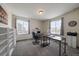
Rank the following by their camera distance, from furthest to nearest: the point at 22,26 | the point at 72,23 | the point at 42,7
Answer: the point at 22,26 → the point at 72,23 → the point at 42,7

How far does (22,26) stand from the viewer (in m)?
7.00

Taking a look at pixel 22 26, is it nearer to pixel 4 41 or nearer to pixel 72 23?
pixel 72 23

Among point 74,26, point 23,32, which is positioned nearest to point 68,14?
point 74,26

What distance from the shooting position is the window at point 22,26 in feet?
21.5

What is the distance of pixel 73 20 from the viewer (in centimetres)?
470

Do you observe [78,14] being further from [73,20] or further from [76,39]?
[76,39]

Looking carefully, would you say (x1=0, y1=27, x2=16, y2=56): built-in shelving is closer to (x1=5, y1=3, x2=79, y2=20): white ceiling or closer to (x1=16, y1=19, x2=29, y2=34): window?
(x1=5, y1=3, x2=79, y2=20): white ceiling

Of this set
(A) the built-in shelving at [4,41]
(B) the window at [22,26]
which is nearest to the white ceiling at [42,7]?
(A) the built-in shelving at [4,41]

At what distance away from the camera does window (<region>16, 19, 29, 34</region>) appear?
21.5ft

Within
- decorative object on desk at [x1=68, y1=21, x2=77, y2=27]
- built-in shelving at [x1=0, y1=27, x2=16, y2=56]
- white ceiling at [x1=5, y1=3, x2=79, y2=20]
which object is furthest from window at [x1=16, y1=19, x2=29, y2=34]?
decorative object on desk at [x1=68, y1=21, x2=77, y2=27]

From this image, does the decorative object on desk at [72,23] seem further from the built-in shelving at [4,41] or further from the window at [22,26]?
the window at [22,26]

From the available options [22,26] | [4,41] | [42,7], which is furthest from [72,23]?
[22,26]

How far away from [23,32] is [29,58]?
625 centimetres

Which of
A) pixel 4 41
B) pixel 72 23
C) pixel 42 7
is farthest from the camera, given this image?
pixel 72 23
